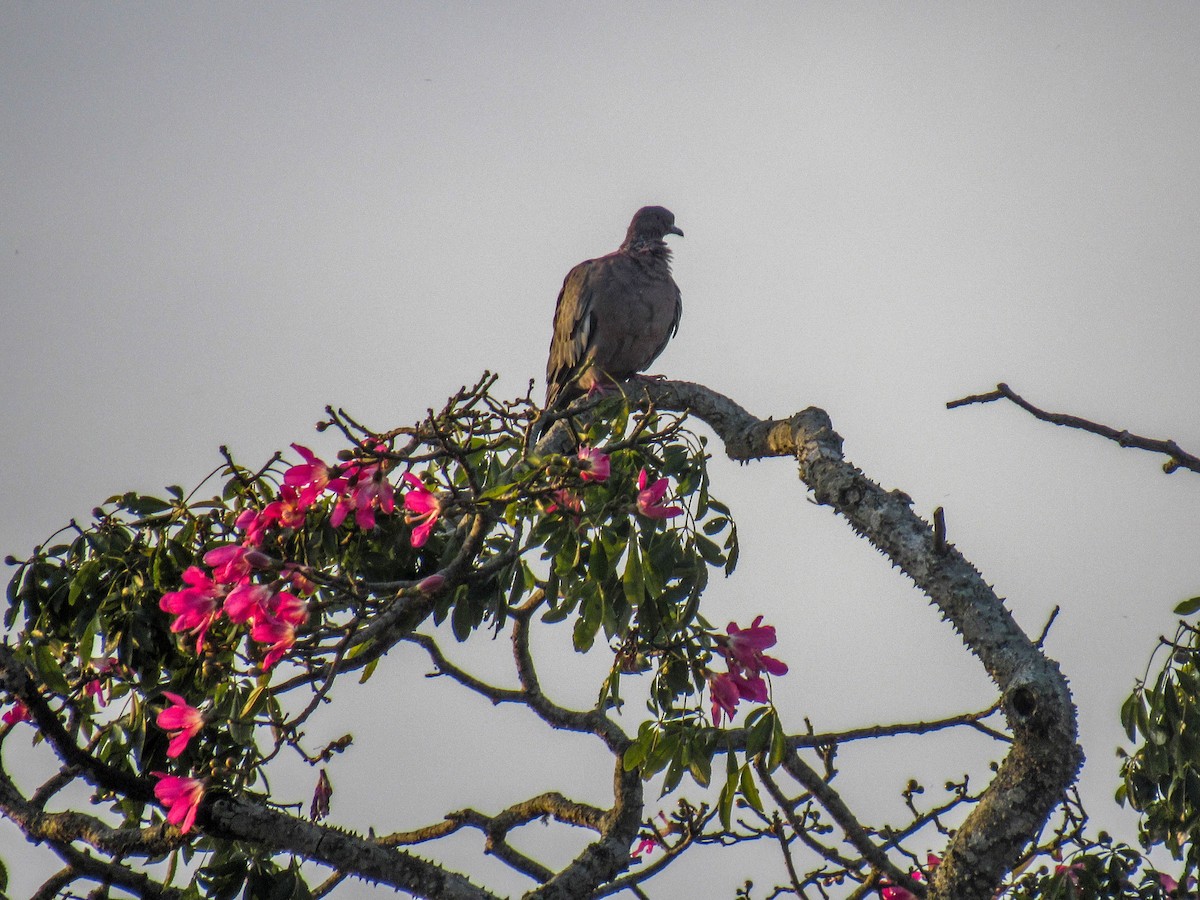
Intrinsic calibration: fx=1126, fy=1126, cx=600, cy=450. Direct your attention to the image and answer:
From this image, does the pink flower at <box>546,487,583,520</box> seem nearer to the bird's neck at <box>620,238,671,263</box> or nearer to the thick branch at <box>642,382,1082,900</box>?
the thick branch at <box>642,382,1082,900</box>

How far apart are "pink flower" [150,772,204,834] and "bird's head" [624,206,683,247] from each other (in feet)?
15.4

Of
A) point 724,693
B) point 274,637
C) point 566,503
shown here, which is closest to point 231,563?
point 274,637

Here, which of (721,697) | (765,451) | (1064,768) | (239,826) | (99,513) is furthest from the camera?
(765,451)

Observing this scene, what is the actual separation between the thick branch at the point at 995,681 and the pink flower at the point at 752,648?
0.46 meters

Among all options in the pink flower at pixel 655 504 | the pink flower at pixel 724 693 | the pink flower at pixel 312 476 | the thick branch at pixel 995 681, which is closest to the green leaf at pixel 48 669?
the pink flower at pixel 312 476

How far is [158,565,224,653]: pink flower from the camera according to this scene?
2.64 metres

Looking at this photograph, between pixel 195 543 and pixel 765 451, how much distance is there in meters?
1.85

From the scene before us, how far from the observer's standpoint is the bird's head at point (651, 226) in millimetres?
6832

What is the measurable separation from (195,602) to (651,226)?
15.5ft

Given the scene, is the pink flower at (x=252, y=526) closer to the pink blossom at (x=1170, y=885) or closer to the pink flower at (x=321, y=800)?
the pink flower at (x=321, y=800)

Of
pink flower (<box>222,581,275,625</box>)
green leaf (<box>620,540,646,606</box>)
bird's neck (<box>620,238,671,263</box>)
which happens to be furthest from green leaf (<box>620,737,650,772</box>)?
bird's neck (<box>620,238,671,263</box>)

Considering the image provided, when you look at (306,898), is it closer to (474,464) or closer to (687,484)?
(474,464)

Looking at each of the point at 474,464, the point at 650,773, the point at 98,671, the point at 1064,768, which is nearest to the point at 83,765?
the point at 98,671

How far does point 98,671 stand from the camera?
3.10 metres
